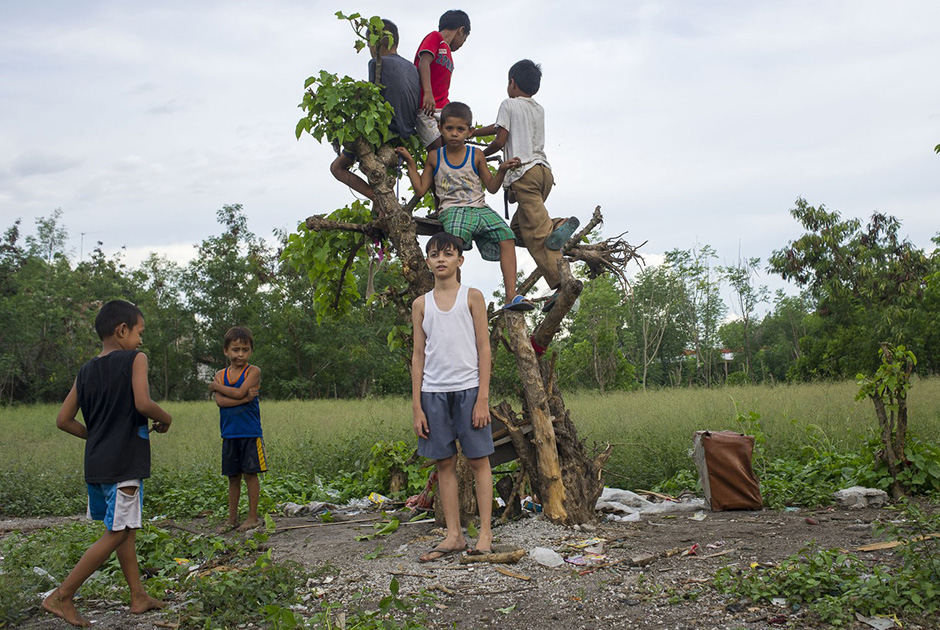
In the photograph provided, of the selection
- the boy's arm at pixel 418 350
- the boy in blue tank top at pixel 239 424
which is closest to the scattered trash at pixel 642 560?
the boy's arm at pixel 418 350

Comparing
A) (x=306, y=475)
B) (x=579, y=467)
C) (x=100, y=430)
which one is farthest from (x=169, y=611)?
(x=306, y=475)

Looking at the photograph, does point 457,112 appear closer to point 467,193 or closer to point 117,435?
point 467,193

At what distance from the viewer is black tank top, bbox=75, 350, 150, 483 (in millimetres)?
3740

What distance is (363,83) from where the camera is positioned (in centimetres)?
528

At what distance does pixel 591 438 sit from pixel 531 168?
526cm

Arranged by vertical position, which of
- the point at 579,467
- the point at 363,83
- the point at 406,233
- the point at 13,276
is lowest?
the point at 579,467

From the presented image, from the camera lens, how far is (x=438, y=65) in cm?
548

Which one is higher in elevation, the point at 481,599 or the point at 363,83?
the point at 363,83

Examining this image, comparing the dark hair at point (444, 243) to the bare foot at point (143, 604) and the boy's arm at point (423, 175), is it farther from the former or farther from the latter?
the bare foot at point (143, 604)

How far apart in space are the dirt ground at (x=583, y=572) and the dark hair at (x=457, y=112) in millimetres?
2906

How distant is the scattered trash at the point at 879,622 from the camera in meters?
3.07

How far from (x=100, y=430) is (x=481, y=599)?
218cm

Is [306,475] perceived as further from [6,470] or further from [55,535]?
[6,470]

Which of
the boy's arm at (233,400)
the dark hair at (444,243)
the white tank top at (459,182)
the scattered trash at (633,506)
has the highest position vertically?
the white tank top at (459,182)
